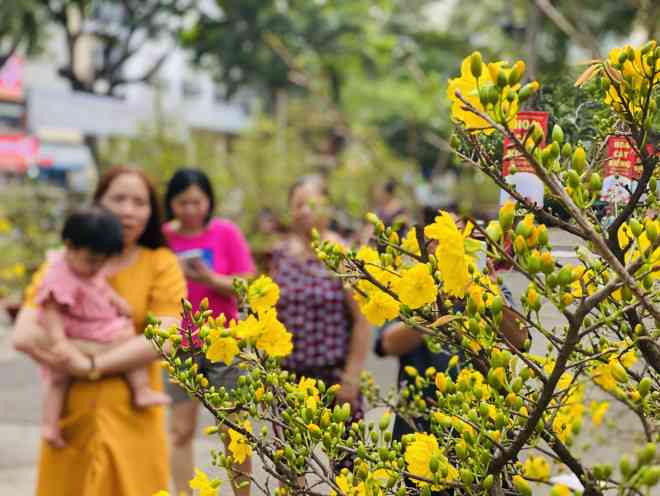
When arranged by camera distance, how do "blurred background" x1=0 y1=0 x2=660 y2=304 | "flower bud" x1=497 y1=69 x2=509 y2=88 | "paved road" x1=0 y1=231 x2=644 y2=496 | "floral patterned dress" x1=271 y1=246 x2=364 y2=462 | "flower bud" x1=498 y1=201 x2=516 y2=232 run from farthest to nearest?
"blurred background" x1=0 y1=0 x2=660 y2=304 → "floral patterned dress" x1=271 y1=246 x2=364 y2=462 → "paved road" x1=0 y1=231 x2=644 y2=496 → "flower bud" x1=498 y1=201 x2=516 y2=232 → "flower bud" x1=497 y1=69 x2=509 y2=88

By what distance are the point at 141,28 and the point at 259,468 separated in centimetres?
1576

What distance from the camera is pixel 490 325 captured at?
1.43m

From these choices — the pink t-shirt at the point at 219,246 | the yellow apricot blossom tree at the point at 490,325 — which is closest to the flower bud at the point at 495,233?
the yellow apricot blossom tree at the point at 490,325

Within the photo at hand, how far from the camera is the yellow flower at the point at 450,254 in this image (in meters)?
1.39

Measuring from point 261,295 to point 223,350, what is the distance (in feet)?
0.44

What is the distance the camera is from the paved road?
3.25 meters

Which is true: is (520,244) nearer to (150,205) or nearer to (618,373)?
(618,373)

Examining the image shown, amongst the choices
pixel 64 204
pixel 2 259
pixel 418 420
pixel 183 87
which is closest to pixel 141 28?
pixel 64 204

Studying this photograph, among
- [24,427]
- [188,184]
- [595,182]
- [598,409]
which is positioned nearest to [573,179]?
[595,182]

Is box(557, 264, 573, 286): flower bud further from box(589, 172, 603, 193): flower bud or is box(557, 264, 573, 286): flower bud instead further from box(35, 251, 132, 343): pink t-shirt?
box(35, 251, 132, 343): pink t-shirt

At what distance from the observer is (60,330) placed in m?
3.56

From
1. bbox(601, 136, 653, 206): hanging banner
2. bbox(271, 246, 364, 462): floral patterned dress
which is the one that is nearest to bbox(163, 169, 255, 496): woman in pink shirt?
bbox(271, 246, 364, 462): floral patterned dress

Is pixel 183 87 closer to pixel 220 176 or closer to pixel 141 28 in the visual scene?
pixel 141 28

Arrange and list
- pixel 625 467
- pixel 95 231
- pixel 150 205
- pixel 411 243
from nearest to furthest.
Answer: pixel 625 467, pixel 411 243, pixel 95 231, pixel 150 205
